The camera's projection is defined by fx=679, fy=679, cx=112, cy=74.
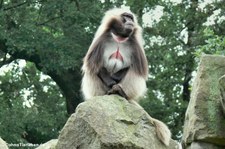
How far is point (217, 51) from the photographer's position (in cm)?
1055

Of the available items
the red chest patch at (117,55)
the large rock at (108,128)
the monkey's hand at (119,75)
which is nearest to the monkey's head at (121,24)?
the red chest patch at (117,55)

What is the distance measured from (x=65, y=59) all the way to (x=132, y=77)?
375 inches

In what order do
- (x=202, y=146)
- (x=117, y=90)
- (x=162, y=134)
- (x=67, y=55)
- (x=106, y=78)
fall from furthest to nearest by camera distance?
(x=67, y=55) → (x=106, y=78) → (x=117, y=90) → (x=202, y=146) → (x=162, y=134)

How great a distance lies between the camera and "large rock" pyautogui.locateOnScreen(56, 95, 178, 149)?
24.7ft

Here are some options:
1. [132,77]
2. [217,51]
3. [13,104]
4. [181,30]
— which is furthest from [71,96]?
[132,77]

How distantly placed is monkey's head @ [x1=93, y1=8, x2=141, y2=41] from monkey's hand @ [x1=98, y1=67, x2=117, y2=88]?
55 centimetres

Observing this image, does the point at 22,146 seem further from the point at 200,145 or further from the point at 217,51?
the point at 200,145

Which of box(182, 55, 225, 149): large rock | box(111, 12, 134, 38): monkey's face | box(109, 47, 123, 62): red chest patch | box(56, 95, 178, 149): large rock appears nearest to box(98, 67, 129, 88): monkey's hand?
box(109, 47, 123, 62): red chest patch

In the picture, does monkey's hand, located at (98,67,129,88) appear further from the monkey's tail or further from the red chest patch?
the monkey's tail

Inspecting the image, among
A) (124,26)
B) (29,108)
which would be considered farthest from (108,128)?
(29,108)

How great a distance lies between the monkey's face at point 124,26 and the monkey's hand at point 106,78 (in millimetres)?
555

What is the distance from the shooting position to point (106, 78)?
894 centimetres

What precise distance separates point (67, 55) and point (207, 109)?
10431 mm

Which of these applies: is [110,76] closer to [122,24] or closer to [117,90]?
[117,90]
